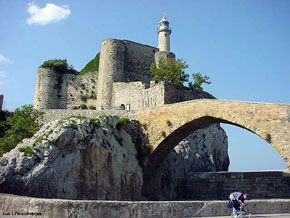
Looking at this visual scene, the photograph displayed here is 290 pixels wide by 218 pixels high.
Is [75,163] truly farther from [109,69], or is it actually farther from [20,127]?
[109,69]

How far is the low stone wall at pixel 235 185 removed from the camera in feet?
77.0

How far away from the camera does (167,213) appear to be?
911 centimetres

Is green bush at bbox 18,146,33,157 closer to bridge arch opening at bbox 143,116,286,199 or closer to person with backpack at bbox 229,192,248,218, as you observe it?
bridge arch opening at bbox 143,116,286,199

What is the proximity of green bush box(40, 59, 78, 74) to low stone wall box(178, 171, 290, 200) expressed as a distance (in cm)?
2000

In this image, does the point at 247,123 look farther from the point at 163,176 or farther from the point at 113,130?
the point at 163,176

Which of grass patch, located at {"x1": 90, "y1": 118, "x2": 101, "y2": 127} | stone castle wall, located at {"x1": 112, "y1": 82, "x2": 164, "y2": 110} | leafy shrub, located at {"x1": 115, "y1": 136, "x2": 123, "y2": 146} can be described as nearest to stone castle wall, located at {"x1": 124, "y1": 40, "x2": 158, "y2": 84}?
stone castle wall, located at {"x1": 112, "y1": 82, "x2": 164, "y2": 110}

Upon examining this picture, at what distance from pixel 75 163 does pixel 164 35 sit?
32.1 m

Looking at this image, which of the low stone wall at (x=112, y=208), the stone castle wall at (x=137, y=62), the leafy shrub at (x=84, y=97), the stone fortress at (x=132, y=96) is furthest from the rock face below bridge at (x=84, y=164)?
the leafy shrub at (x=84, y=97)

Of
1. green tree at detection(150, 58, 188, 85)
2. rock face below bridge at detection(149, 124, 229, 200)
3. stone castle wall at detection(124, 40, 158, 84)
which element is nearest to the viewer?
rock face below bridge at detection(149, 124, 229, 200)

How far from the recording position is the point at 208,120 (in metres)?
20.3

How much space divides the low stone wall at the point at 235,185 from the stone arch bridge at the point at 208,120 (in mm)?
4376

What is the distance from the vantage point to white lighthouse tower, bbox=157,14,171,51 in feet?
150

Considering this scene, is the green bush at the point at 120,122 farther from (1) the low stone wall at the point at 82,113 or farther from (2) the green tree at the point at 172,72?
(2) the green tree at the point at 172,72

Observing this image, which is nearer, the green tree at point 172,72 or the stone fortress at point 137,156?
the stone fortress at point 137,156
